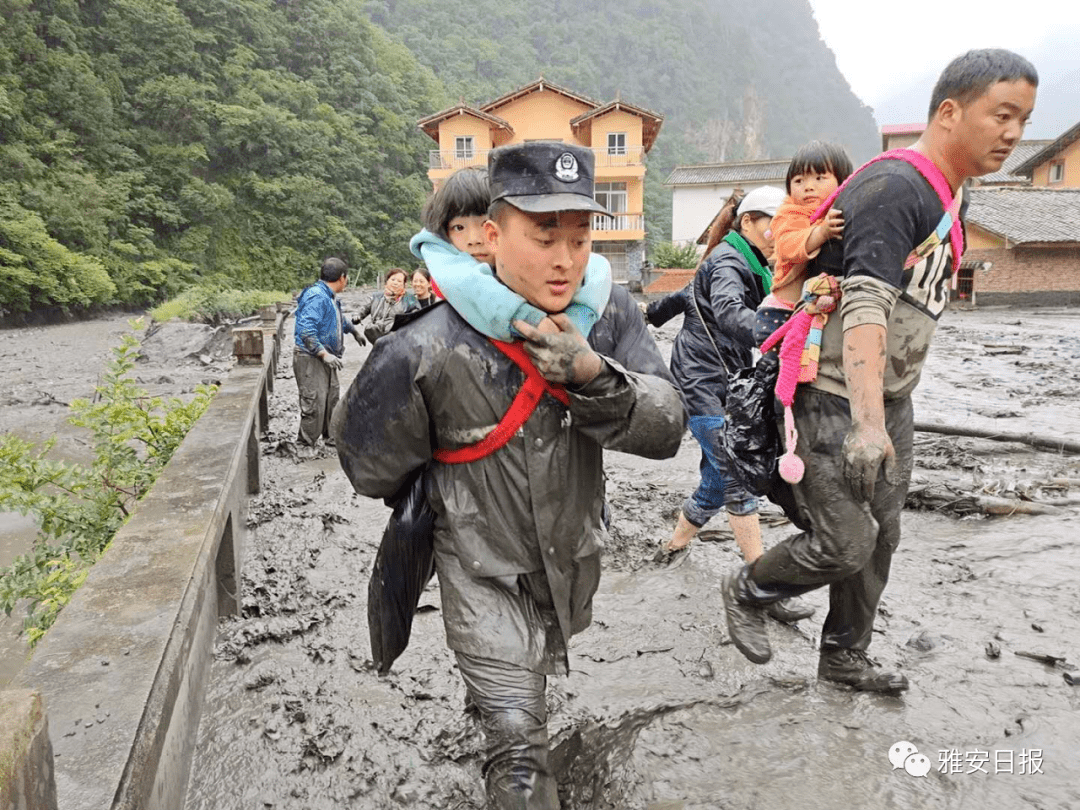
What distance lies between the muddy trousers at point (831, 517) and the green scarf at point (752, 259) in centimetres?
130

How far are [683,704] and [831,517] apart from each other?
103 cm

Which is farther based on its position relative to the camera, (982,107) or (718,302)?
(718,302)

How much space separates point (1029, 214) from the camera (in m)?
31.1

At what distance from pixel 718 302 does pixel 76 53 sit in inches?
1622

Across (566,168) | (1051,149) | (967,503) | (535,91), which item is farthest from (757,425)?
(1051,149)

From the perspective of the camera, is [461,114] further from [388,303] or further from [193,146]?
[388,303]

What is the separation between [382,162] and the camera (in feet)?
163

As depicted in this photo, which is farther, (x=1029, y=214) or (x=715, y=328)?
(x=1029, y=214)

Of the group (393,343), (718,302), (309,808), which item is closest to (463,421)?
(393,343)

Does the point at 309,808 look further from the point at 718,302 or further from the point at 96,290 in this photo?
the point at 96,290

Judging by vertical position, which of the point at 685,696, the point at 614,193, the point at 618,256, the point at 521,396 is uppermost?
the point at 614,193

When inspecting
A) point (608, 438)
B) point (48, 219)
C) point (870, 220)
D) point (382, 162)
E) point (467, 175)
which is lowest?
point (608, 438)

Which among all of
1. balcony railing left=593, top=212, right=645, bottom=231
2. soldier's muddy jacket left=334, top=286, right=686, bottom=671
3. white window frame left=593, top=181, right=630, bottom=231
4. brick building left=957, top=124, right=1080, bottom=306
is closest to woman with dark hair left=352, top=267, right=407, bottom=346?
soldier's muddy jacket left=334, top=286, right=686, bottom=671

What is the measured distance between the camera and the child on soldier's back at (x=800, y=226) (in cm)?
279
